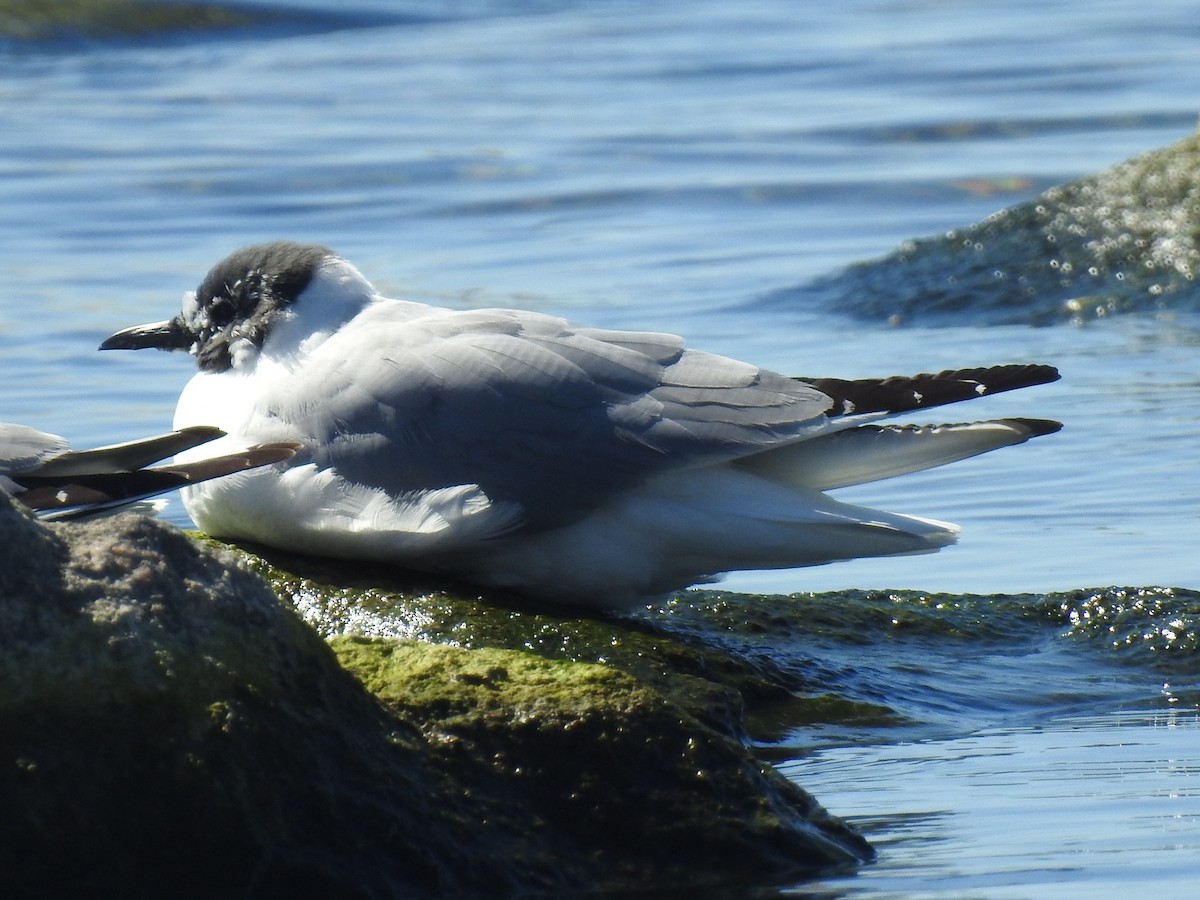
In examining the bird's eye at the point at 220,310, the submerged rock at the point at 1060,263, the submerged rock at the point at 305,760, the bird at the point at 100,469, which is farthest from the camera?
the submerged rock at the point at 1060,263

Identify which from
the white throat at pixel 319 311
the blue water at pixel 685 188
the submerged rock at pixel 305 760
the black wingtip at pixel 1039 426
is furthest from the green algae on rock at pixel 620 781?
the white throat at pixel 319 311

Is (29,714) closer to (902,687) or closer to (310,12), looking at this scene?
(902,687)

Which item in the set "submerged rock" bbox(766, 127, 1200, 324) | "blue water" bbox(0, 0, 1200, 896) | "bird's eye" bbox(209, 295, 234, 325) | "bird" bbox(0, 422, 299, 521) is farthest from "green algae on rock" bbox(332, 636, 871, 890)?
"submerged rock" bbox(766, 127, 1200, 324)

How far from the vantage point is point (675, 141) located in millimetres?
16406

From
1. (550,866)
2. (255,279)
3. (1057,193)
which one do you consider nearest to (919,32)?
(1057,193)

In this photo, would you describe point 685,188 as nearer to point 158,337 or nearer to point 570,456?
point 158,337

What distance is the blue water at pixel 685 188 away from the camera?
701 centimetres

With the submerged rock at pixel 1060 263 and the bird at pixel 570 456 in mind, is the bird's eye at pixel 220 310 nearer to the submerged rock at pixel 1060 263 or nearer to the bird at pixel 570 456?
the bird at pixel 570 456

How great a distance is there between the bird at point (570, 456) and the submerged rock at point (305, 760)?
986mm

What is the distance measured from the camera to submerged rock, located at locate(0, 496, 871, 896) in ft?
10.4

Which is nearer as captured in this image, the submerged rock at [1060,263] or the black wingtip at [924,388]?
the black wingtip at [924,388]

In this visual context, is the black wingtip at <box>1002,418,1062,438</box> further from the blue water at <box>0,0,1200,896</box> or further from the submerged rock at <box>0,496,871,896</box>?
the submerged rock at <box>0,496,871,896</box>

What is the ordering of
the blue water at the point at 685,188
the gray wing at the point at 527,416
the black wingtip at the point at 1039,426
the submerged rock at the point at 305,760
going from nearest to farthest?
the submerged rock at the point at 305,760 < the gray wing at the point at 527,416 < the black wingtip at the point at 1039,426 < the blue water at the point at 685,188

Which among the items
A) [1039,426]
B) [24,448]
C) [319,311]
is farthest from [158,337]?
[1039,426]
